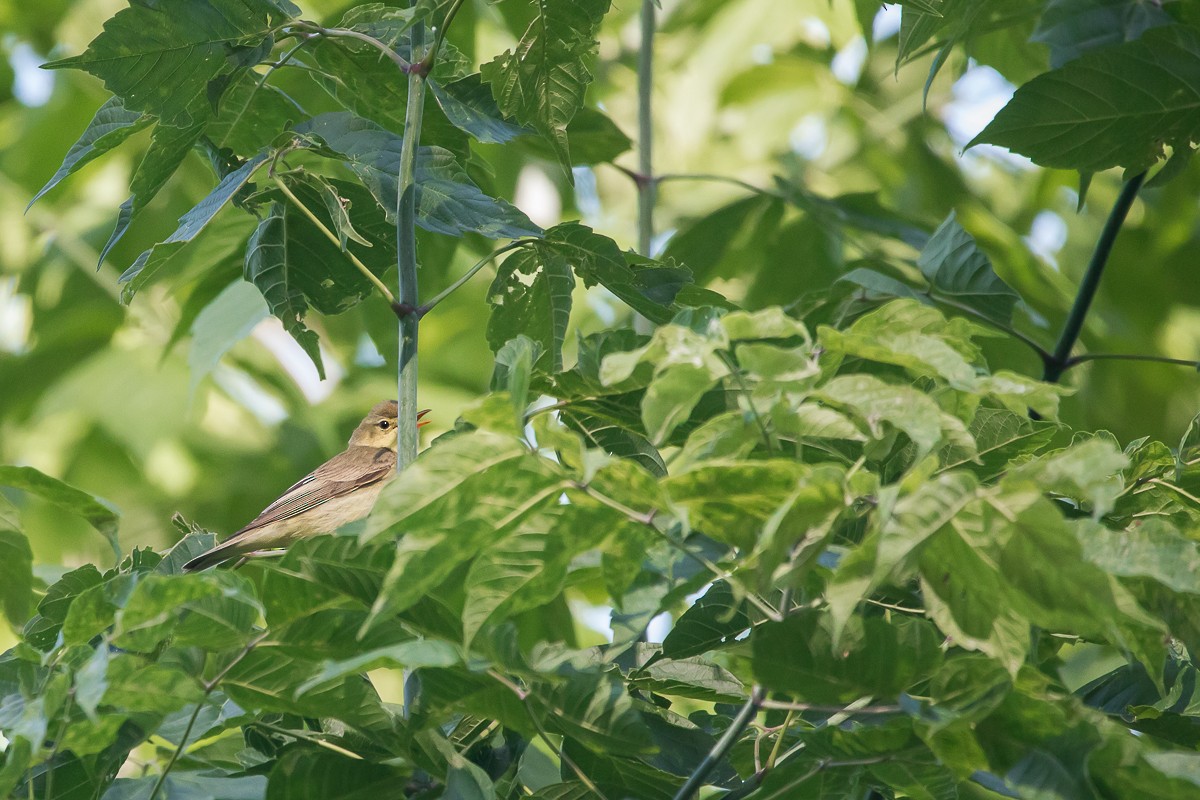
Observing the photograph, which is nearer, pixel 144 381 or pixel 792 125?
pixel 144 381

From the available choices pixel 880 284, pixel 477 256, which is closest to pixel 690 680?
pixel 880 284

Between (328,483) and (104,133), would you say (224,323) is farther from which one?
(328,483)

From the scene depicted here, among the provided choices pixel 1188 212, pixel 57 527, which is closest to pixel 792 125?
pixel 1188 212

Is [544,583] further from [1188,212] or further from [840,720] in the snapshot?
[1188,212]

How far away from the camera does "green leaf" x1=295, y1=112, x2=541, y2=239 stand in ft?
6.77

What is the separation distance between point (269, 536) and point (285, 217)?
340 centimetres

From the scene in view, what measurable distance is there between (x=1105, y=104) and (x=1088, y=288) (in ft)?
1.55

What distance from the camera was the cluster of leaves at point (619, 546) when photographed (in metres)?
1.31

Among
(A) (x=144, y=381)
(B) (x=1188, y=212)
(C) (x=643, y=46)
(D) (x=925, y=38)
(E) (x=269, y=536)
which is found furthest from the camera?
(B) (x=1188, y=212)

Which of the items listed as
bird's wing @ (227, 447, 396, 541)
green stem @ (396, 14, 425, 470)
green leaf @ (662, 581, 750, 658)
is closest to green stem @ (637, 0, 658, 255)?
green stem @ (396, 14, 425, 470)

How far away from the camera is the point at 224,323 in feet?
11.6

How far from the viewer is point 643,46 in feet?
12.6

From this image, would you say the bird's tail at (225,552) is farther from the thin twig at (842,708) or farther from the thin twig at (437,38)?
the thin twig at (842,708)

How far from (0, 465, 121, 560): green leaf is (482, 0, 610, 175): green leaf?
115cm
